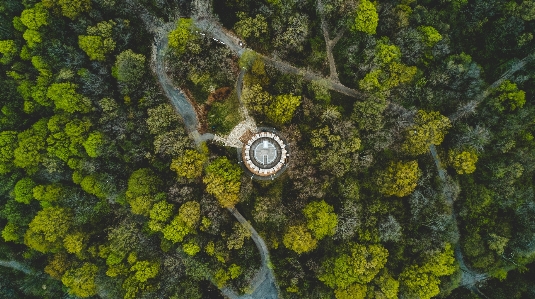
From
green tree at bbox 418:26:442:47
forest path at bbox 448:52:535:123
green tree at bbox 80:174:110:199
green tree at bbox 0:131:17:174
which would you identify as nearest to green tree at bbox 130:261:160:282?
green tree at bbox 80:174:110:199

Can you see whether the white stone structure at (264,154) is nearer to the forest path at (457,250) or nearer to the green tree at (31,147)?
the forest path at (457,250)

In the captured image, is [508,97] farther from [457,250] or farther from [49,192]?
[49,192]

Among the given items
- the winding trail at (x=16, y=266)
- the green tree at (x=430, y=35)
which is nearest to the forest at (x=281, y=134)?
the green tree at (x=430, y=35)

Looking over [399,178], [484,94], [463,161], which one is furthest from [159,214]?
[484,94]

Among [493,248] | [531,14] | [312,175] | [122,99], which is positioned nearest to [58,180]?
[122,99]

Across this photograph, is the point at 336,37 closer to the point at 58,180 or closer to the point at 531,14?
the point at 531,14

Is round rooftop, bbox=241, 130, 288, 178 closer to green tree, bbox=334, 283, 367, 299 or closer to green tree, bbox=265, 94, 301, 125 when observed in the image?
green tree, bbox=265, 94, 301, 125
